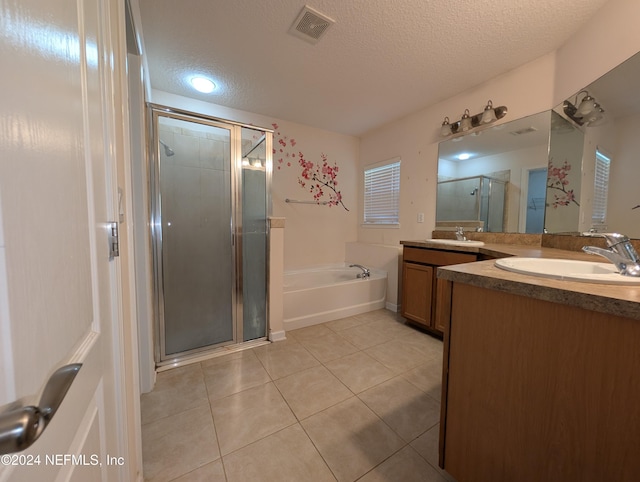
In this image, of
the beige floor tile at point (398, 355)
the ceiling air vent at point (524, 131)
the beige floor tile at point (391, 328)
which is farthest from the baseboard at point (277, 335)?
the ceiling air vent at point (524, 131)

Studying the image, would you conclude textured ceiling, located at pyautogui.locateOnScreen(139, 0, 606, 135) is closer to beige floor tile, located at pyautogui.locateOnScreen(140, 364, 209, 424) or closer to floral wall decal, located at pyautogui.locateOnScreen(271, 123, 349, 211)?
floral wall decal, located at pyautogui.locateOnScreen(271, 123, 349, 211)

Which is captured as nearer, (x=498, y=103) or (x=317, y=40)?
(x=317, y=40)

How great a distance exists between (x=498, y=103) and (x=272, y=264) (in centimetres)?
248

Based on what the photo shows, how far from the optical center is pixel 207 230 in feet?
6.53

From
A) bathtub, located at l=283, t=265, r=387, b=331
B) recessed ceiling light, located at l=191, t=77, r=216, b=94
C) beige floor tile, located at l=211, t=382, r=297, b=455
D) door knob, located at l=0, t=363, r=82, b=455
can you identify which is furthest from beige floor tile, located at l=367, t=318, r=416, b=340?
recessed ceiling light, located at l=191, t=77, r=216, b=94

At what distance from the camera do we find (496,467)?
2.67 ft

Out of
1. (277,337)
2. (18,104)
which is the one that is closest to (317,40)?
(18,104)

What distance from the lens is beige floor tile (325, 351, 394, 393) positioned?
5.35 ft

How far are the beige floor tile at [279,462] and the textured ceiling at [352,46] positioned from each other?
2.42 metres

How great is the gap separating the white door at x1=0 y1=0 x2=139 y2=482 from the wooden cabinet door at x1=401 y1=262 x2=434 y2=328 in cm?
224

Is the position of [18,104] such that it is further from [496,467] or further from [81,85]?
[496,467]

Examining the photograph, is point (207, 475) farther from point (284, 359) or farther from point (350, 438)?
point (284, 359)

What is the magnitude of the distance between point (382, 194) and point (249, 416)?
287 cm

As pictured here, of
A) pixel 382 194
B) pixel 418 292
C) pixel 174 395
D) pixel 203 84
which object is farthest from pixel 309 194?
pixel 174 395
